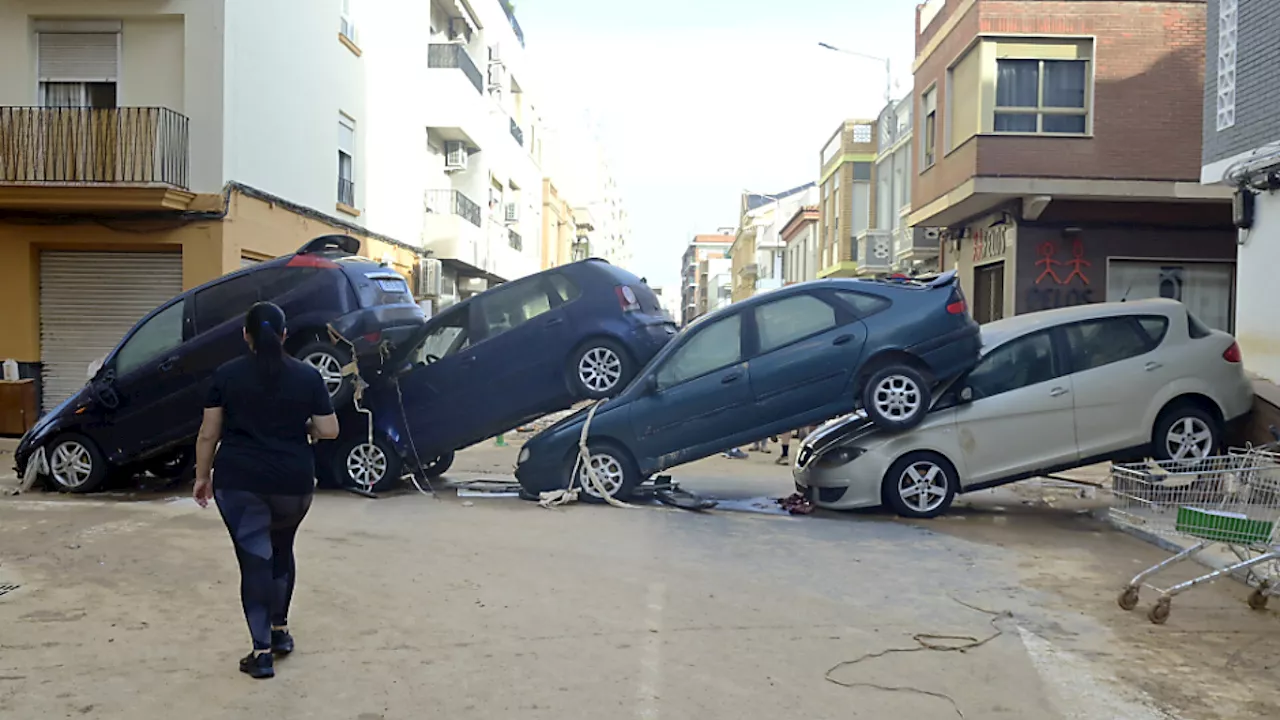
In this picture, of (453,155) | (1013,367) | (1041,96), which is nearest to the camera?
(1013,367)

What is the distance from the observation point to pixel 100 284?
17.2 metres

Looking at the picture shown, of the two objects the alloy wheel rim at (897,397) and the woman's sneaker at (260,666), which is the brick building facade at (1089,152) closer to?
the alloy wheel rim at (897,397)

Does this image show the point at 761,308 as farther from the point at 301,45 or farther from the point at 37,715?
the point at 301,45

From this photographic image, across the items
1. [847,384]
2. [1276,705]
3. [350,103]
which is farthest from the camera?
[350,103]

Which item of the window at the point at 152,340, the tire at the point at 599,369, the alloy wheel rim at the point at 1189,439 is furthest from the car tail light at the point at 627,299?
the alloy wheel rim at the point at 1189,439

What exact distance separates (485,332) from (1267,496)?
22.9ft

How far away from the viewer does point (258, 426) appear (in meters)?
5.13

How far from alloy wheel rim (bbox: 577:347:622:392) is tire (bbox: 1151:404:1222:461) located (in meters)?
4.86

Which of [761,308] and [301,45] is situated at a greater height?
[301,45]

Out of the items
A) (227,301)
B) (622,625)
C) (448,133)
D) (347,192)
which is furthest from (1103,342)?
(448,133)

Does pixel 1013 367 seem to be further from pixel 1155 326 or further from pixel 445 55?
pixel 445 55

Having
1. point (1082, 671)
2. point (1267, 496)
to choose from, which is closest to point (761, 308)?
point (1267, 496)

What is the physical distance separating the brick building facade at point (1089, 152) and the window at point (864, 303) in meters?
8.75

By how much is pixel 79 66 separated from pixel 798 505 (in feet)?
42.2
